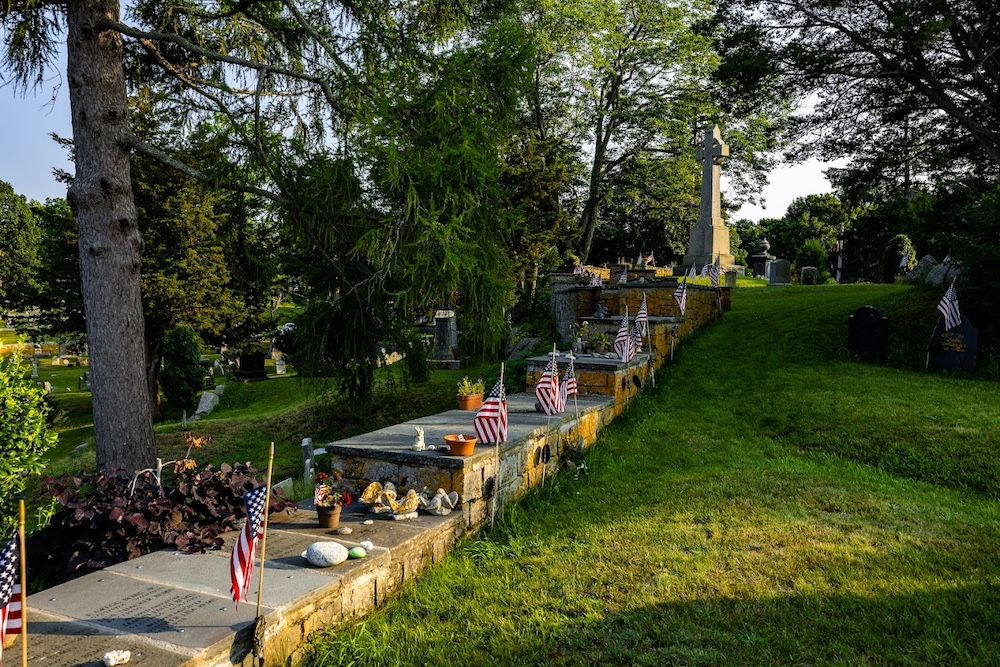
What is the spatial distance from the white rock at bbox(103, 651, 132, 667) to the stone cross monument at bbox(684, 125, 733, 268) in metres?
18.3

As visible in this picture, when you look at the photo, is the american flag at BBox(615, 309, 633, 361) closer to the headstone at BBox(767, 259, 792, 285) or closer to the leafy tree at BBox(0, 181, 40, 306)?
the headstone at BBox(767, 259, 792, 285)

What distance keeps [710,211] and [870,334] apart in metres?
9.98

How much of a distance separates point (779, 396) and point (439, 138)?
570cm

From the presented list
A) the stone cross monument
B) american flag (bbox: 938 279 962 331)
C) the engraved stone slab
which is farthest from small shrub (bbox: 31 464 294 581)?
the stone cross monument

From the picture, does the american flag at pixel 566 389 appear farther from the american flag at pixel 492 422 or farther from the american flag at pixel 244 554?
the american flag at pixel 244 554

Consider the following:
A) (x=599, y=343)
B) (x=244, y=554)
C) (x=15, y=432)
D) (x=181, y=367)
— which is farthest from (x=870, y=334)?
(x=181, y=367)

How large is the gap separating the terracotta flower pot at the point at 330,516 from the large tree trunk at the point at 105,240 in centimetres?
303

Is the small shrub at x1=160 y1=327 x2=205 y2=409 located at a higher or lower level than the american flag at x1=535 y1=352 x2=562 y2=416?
lower

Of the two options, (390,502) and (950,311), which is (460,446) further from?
(950,311)

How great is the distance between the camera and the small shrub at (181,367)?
16391 mm

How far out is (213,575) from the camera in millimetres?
3248

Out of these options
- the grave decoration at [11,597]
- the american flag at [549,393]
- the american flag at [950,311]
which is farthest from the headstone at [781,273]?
the grave decoration at [11,597]

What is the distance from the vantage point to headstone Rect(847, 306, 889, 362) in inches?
370

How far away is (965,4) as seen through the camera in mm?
10109
